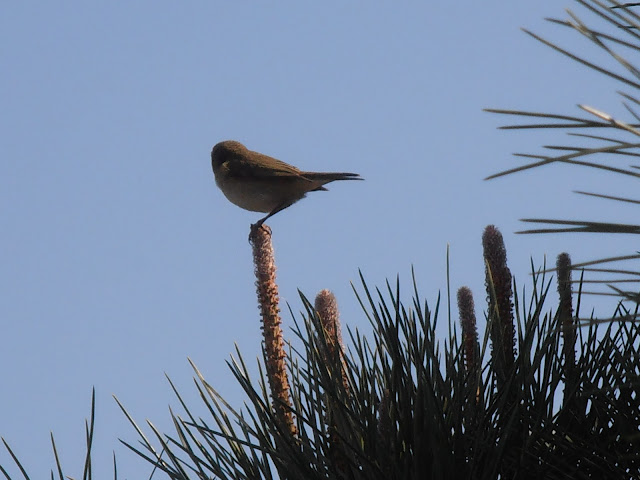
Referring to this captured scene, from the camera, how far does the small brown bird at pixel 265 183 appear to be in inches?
247

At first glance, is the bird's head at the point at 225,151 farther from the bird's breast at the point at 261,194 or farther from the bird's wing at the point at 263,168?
the bird's breast at the point at 261,194

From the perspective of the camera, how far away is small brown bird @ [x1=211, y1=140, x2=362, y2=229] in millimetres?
6273

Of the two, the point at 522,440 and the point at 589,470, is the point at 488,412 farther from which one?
the point at 589,470

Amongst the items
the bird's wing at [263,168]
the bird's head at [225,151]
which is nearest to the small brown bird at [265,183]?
the bird's wing at [263,168]

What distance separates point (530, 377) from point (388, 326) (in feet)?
1.23

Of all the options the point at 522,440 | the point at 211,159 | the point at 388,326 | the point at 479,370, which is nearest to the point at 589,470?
the point at 522,440

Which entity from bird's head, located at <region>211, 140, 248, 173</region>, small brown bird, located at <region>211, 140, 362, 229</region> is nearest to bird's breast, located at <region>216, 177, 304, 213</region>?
small brown bird, located at <region>211, 140, 362, 229</region>

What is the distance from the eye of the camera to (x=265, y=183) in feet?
20.8

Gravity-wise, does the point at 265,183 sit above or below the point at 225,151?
below

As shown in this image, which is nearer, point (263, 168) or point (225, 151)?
point (263, 168)

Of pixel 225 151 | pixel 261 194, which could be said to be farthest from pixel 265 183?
pixel 225 151

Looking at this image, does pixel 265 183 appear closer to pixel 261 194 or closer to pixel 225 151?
pixel 261 194

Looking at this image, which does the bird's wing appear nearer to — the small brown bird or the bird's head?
the small brown bird

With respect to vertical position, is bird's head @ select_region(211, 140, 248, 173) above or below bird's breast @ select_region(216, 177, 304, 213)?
above
